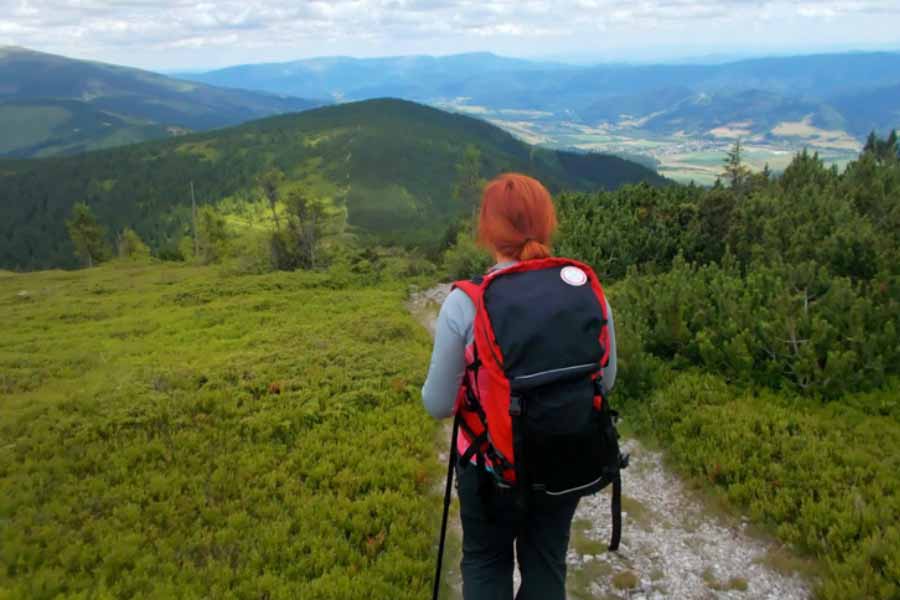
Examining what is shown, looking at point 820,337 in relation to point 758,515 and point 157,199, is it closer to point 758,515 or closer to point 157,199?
point 758,515

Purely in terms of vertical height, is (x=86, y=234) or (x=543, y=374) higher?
(x=543, y=374)

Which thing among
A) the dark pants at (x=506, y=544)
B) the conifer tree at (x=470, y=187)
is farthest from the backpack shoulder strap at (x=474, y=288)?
the conifer tree at (x=470, y=187)

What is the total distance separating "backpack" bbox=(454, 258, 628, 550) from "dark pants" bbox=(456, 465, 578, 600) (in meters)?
0.32

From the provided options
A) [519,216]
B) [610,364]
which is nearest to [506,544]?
[610,364]

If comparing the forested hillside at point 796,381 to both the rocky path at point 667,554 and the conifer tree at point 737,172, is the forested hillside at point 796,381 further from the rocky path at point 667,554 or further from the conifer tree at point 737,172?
the conifer tree at point 737,172

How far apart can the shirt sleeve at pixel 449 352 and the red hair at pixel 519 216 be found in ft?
1.55

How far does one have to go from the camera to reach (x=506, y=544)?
12.8 feet

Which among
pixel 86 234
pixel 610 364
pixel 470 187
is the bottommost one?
pixel 86 234

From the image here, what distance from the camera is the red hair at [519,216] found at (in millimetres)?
3564

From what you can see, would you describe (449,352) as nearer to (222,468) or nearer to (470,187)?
(222,468)

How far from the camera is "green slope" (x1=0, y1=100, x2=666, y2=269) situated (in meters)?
148

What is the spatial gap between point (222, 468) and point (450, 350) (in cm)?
632

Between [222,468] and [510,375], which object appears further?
[222,468]

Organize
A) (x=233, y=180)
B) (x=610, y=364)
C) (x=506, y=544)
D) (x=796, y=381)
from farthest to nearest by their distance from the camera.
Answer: (x=233, y=180), (x=796, y=381), (x=506, y=544), (x=610, y=364)
